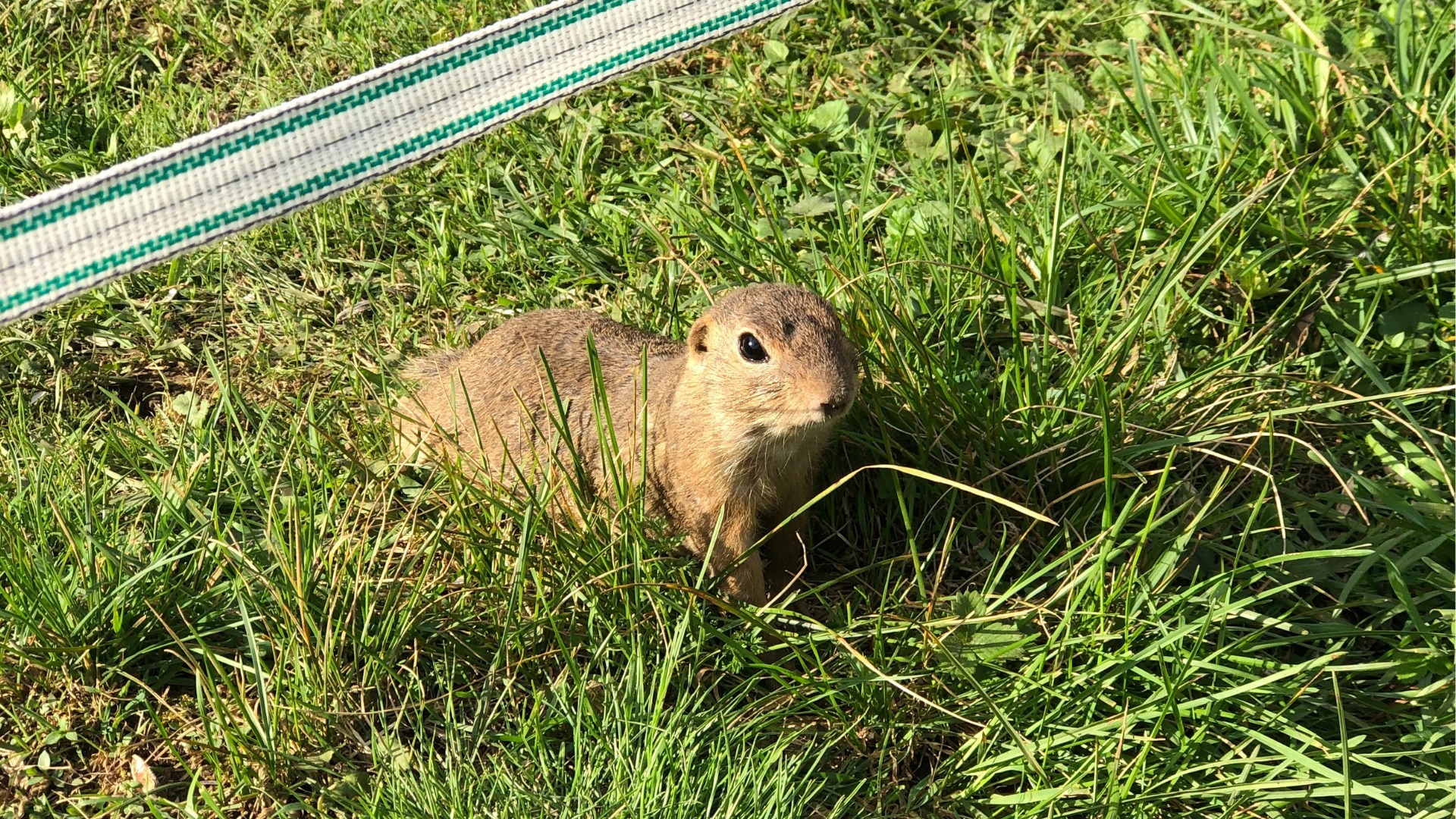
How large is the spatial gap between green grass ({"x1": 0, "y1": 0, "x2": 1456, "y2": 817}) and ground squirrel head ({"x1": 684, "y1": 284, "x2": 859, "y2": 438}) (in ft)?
1.20

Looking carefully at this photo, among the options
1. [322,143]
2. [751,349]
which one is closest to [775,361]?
[751,349]

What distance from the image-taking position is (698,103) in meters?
4.67

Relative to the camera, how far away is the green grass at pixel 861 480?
2744 millimetres

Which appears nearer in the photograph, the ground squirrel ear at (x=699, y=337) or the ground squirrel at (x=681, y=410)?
the ground squirrel at (x=681, y=410)

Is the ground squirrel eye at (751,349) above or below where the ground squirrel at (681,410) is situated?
above

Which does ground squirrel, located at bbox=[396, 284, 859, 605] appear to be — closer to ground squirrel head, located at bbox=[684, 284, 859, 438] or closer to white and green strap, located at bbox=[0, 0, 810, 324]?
ground squirrel head, located at bbox=[684, 284, 859, 438]

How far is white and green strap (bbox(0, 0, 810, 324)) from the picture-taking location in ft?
7.20

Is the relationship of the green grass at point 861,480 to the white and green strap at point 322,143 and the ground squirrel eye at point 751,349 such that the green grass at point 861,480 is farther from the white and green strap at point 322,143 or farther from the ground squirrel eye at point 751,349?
the white and green strap at point 322,143

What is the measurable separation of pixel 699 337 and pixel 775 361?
295mm

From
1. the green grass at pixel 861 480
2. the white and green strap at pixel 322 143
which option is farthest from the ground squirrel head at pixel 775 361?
the white and green strap at pixel 322 143

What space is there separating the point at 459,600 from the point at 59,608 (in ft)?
2.92

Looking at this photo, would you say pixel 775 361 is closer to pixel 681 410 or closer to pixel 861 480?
pixel 681 410

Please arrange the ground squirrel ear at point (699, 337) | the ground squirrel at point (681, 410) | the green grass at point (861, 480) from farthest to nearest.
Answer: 1. the ground squirrel ear at point (699, 337)
2. the ground squirrel at point (681, 410)
3. the green grass at point (861, 480)

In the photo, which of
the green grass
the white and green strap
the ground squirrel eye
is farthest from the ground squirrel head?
the white and green strap
